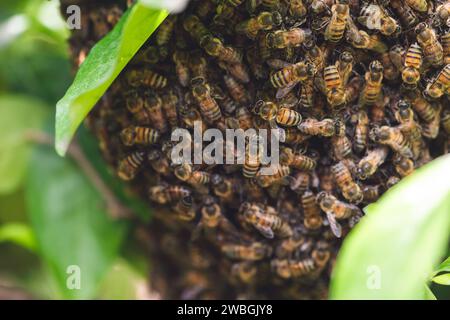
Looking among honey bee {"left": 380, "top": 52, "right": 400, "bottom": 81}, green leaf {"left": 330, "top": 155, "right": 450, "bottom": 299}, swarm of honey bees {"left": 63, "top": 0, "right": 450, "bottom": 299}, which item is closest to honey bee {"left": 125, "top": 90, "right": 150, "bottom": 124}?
swarm of honey bees {"left": 63, "top": 0, "right": 450, "bottom": 299}

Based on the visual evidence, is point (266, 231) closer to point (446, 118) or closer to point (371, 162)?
point (371, 162)

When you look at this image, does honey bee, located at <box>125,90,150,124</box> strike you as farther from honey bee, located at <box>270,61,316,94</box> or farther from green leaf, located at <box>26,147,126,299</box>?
green leaf, located at <box>26,147,126,299</box>

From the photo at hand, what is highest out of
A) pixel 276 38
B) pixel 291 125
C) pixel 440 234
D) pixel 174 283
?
pixel 276 38

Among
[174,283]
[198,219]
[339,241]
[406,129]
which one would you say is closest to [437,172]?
[406,129]

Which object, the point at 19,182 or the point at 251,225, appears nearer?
the point at 251,225

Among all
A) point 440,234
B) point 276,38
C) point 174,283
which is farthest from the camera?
point 174,283

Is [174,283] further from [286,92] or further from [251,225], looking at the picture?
[286,92]

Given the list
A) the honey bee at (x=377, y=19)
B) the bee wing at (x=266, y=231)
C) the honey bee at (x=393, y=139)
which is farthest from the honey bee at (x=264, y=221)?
the honey bee at (x=377, y=19)
